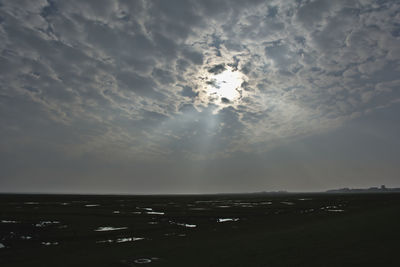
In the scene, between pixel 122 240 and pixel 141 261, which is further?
pixel 122 240

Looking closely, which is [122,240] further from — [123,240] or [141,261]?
[141,261]

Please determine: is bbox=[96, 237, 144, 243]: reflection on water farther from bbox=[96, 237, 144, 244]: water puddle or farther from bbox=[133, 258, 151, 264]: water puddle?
bbox=[133, 258, 151, 264]: water puddle

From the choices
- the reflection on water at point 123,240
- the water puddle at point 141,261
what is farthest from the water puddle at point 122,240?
the water puddle at point 141,261

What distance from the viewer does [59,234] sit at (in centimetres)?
2792

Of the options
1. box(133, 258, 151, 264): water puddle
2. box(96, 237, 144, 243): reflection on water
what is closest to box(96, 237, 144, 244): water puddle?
box(96, 237, 144, 243): reflection on water

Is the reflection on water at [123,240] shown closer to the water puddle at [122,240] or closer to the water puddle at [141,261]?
the water puddle at [122,240]

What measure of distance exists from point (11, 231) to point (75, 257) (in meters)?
18.2

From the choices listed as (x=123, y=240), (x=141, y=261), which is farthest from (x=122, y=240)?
(x=141, y=261)

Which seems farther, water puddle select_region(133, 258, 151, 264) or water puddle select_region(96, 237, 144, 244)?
water puddle select_region(96, 237, 144, 244)

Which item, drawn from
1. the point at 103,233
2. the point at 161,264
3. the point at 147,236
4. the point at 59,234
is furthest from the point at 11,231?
the point at 161,264

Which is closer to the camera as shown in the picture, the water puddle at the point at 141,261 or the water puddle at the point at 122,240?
the water puddle at the point at 141,261

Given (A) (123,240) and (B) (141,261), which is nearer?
(B) (141,261)

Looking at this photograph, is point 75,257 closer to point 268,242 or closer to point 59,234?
point 59,234

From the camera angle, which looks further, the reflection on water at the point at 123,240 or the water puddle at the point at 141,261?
the reflection on water at the point at 123,240
